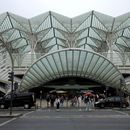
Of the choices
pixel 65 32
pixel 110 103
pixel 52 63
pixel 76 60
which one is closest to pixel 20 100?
pixel 110 103

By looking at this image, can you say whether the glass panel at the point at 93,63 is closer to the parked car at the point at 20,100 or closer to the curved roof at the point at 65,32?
the curved roof at the point at 65,32

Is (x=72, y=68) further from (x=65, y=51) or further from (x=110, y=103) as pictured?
(x=110, y=103)

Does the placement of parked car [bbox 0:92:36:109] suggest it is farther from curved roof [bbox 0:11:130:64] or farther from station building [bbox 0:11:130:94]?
curved roof [bbox 0:11:130:64]

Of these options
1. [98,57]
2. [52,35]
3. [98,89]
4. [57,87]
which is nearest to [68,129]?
[98,57]

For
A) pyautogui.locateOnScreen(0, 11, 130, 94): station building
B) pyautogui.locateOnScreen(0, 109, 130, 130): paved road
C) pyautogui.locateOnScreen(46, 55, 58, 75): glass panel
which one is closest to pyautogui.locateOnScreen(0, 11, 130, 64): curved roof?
pyautogui.locateOnScreen(0, 11, 130, 94): station building

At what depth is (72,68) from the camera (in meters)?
72.6

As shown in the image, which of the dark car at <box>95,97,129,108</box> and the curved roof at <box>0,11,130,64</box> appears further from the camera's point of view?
the curved roof at <box>0,11,130,64</box>

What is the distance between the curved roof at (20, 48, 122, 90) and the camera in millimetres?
68688

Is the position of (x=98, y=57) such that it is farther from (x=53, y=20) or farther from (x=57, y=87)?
(x=53, y=20)

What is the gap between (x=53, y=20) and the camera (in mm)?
92750

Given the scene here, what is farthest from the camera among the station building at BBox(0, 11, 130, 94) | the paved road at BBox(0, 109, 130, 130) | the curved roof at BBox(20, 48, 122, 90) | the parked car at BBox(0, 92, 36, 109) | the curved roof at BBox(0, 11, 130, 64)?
the curved roof at BBox(0, 11, 130, 64)

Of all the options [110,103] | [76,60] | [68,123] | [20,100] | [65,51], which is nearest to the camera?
[68,123]

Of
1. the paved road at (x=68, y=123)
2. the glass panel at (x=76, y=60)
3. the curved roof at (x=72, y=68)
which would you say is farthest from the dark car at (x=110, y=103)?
the paved road at (x=68, y=123)

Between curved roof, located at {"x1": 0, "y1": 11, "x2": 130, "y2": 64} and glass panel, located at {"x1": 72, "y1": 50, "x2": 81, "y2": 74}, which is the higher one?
curved roof, located at {"x1": 0, "y1": 11, "x2": 130, "y2": 64}
